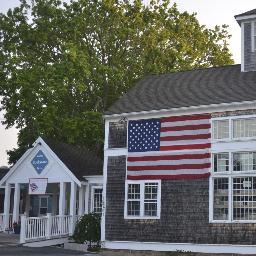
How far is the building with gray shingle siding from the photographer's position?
2322cm

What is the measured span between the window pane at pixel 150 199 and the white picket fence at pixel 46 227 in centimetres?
581

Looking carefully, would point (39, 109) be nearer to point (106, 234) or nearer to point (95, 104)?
point (95, 104)

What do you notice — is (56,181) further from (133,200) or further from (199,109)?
(199,109)

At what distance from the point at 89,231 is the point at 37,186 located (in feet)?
16.5

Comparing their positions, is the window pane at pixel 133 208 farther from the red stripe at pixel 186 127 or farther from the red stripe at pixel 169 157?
the red stripe at pixel 186 127

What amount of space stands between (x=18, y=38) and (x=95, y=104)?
747 cm

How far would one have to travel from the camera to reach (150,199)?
2498 centimetres

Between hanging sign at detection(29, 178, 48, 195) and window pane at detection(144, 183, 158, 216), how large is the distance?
734cm

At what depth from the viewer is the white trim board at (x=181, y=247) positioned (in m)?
22.6

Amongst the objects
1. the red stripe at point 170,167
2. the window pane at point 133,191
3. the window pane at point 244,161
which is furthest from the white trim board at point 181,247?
the red stripe at point 170,167

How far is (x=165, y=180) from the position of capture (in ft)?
81.6

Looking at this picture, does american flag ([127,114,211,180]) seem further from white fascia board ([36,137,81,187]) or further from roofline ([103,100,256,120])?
white fascia board ([36,137,81,187])

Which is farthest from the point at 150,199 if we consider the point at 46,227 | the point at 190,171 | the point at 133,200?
the point at 46,227

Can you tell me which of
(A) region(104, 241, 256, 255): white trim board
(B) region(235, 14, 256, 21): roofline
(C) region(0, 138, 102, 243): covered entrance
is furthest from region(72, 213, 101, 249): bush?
(B) region(235, 14, 256, 21): roofline
